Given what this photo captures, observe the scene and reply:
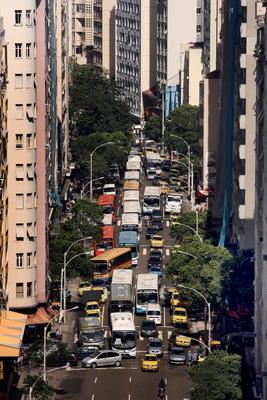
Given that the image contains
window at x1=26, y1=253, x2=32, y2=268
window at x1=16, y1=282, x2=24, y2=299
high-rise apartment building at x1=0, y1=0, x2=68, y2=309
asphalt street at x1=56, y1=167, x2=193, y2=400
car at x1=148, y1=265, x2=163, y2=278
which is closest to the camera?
asphalt street at x1=56, y1=167, x2=193, y2=400

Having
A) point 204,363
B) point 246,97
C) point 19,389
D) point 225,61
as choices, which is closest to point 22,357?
point 19,389

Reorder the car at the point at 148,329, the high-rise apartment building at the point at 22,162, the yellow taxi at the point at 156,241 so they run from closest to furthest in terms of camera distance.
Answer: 1. the high-rise apartment building at the point at 22,162
2. the car at the point at 148,329
3. the yellow taxi at the point at 156,241

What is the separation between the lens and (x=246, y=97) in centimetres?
16138

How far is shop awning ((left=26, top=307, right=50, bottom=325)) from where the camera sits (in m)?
148

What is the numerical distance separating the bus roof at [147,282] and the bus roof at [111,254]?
27.5ft

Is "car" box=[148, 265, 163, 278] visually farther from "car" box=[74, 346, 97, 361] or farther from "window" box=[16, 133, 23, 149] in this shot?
"window" box=[16, 133, 23, 149]

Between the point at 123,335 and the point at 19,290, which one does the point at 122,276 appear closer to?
the point at 19,290

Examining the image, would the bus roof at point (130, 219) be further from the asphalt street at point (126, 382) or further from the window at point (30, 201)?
the asphalt street at point (126, 382)

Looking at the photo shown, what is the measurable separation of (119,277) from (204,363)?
3841 cm

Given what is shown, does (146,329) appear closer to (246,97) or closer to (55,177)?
(246,97)

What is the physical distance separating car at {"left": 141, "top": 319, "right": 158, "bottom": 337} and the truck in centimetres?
354

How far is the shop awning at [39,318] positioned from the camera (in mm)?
148125

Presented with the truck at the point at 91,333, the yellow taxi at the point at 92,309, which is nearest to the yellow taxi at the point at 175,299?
the yellow taxi at the point at 92,309

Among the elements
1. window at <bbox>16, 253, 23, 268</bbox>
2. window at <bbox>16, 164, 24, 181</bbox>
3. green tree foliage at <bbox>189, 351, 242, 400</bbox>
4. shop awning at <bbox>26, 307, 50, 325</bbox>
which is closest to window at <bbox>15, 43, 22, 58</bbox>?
window at <bbox>16, 164, 24, 181</bbox>
